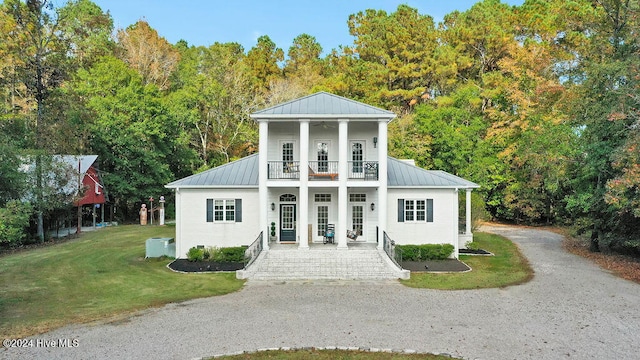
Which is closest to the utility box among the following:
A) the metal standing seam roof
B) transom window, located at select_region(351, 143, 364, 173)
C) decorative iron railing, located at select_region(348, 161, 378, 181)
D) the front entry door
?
the metal standing seam roof

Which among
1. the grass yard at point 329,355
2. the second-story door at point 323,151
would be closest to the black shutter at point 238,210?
the second-story door at point 323,151

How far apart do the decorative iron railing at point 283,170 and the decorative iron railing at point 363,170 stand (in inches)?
108

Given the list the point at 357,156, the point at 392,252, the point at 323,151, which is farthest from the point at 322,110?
the point at 392,252

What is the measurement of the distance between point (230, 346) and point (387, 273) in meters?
8.80

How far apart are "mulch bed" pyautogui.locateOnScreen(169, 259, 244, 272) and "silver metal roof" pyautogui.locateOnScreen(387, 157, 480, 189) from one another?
27.5 ft

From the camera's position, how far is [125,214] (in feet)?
132

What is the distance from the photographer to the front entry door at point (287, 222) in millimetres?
21219

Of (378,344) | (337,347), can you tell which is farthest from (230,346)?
(378,344)

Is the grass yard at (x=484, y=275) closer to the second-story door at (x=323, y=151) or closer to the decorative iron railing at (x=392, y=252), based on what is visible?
the decorative iron railing at (x=392, y=252)

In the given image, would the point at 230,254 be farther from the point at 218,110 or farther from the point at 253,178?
the point at 218,110

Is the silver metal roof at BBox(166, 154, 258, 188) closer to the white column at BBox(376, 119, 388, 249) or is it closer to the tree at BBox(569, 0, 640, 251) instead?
the white column at BBox(376, 119, 388, 249)

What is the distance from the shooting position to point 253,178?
21.1 meters

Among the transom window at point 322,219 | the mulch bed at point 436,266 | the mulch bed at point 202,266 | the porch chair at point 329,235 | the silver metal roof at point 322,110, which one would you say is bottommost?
the mulch bed at point 436,266

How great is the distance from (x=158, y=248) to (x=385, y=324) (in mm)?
13562
